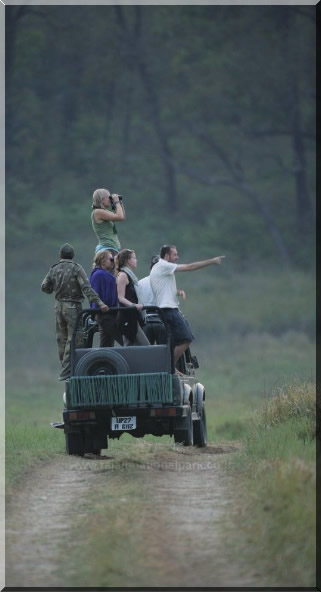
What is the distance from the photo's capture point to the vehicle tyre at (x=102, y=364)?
13.5 m

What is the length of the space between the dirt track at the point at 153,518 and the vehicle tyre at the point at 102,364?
3.04ft

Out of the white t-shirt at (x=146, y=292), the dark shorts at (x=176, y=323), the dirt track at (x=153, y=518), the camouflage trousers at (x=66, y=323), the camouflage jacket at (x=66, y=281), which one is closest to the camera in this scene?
the dirt track at (x=153, y=518)

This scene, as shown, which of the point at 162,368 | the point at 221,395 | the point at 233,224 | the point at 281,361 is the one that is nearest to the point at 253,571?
the point at 162,368

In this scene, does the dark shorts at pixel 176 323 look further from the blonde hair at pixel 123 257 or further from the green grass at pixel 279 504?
the green grass at pixel 279 504

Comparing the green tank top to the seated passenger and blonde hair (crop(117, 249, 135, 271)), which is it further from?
blonde hair (crop(117, 249, 135, 271))

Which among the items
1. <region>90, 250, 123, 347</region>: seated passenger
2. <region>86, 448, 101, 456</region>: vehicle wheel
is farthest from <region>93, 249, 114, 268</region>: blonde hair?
<region>86, 448, 101, 456</region>: vehicle wheel

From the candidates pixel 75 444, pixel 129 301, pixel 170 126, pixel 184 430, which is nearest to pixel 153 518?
pixel 184 430

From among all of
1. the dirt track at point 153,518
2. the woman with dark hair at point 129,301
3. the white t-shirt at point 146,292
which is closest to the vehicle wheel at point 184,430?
the dirt track at point 153,518

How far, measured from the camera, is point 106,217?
15.2 meters

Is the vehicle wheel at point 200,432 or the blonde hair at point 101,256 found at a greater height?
the blonde hair at point 101,256

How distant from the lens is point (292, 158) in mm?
54188

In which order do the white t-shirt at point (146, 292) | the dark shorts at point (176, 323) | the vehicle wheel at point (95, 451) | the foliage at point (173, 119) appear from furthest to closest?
the foliage at point (173, 119), the white t-shirt at point (146, 292), the dark shorts at point (176, 323), the vehicle wheel at point (95, 451)

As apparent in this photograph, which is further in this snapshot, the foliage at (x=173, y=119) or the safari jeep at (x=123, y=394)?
the foliage at (x=173, y=119)

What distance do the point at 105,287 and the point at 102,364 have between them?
1.26 m
